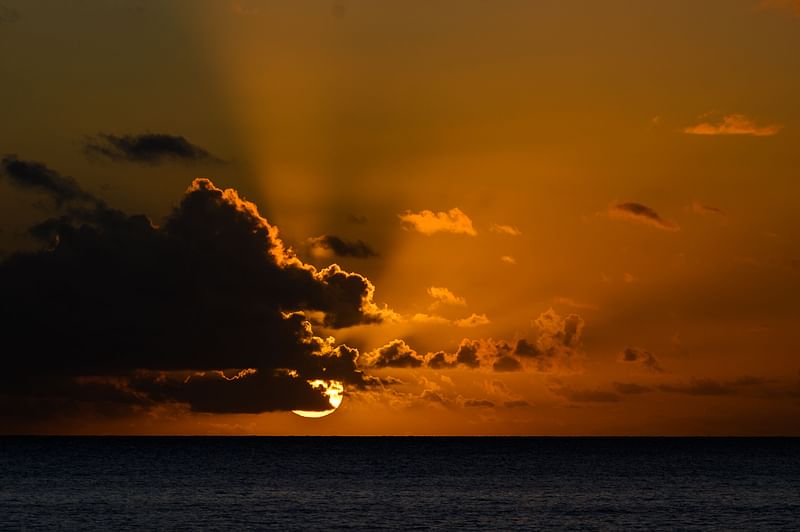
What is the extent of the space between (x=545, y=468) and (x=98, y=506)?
313 ft

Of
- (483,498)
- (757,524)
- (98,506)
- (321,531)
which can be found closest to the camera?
(321,531)

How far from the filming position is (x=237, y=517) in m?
107

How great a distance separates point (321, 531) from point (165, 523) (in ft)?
48.7

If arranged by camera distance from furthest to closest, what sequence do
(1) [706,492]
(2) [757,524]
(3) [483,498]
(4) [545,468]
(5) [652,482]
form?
(4) [545,468] → (5) [652,482] → (1) [706,492] → (3) [483,498] → (2) [757,524]

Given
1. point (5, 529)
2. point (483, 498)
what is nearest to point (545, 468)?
point (483, 498)

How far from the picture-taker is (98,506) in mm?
119750

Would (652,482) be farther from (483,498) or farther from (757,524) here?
(757,524)

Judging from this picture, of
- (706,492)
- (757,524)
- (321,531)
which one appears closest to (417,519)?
(321,531)

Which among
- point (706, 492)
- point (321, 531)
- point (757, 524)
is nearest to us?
point (321, 531)

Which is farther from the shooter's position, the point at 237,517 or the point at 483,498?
the point at 483,498

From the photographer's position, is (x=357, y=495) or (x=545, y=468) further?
(x=545, y=468)

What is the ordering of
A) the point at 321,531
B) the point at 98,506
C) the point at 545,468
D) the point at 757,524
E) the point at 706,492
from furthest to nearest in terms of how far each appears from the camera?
1. the point at 545,468
2. the point at 706,492
3. the point at 98,506
4. the point at 757,524
5. the point at 321,531

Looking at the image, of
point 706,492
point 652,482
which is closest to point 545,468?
point 652,482

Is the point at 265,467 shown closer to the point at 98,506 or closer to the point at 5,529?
the point at 98,506
